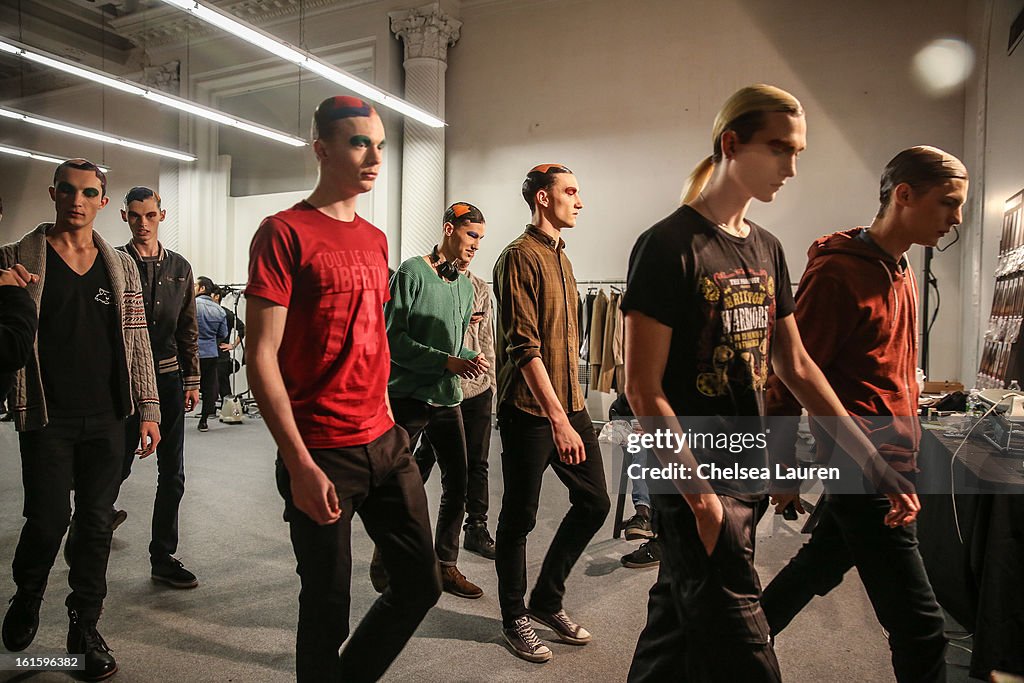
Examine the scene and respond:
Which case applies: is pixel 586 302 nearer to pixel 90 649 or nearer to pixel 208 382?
pixel 208 382

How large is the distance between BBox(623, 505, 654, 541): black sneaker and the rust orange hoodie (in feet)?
6.44

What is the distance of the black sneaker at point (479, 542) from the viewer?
3370mm

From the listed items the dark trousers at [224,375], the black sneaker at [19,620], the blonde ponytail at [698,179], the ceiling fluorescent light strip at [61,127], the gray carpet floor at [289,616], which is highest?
the ceiling fluorescent light strip at [61,127]

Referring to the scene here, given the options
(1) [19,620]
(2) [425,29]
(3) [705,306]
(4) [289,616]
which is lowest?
(4) [289,616]

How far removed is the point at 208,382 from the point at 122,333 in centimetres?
477

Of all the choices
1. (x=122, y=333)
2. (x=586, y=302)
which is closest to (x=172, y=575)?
(x=122, y=333)

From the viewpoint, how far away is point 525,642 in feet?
7.60

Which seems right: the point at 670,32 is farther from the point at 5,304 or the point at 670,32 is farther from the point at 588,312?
the point at 5,304

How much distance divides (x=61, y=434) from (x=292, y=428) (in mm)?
1201

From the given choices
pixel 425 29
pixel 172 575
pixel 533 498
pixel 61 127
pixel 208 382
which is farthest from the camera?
pixel 425 29

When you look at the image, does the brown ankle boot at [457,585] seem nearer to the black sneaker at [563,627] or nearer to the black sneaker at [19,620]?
the black sneaker at [563,627]

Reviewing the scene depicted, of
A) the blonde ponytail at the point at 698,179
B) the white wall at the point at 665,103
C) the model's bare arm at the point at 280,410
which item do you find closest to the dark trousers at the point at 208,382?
the white wall at the point at 665,103

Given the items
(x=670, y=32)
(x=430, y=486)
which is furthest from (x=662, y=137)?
(x=430, y=486)

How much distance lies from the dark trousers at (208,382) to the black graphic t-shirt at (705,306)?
226 inches
